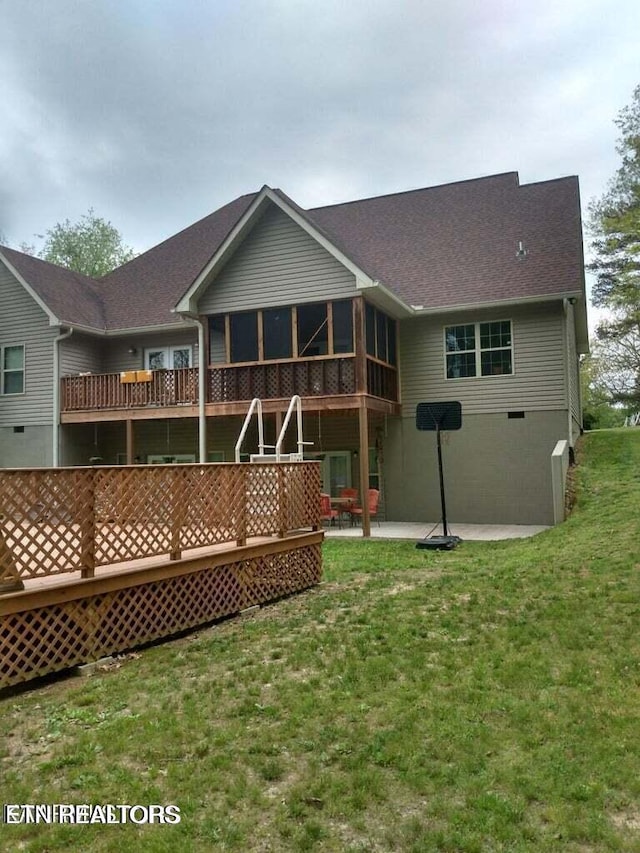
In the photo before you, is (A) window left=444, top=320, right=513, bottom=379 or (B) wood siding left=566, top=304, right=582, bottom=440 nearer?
(A) window left=444, top=320, right=513, bottom=379

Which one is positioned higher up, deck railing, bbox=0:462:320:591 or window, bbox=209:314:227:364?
window, bbox=209:314:227:364

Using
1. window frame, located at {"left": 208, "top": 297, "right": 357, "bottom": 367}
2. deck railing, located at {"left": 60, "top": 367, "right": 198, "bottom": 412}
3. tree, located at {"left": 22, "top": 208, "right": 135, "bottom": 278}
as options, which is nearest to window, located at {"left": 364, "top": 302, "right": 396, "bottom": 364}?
window frame, located at {"left": 208, "top": 297, "right": 357, "bottom": 367}

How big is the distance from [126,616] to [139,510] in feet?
3.05

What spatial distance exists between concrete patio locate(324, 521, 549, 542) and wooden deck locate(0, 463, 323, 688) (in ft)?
16.5

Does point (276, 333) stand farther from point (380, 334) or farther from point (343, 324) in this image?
point (380, 334)

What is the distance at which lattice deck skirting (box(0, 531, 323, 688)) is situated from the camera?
15.4 feet

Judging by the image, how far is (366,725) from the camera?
3625 mm

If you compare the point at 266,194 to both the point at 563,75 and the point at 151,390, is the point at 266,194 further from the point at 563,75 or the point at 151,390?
the point at 563,75

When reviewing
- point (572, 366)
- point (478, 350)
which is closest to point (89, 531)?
point (478, 350)

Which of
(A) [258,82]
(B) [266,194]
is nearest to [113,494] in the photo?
(B) [266,194]

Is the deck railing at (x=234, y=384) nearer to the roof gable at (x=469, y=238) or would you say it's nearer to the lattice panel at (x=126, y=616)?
the roof gable at (x=469, y=238)

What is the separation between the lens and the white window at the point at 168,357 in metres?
17.1

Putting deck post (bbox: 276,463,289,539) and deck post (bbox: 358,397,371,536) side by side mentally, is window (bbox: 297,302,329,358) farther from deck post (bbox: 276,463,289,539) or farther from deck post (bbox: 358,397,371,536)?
deck post (bbox: 276,463,289,539)

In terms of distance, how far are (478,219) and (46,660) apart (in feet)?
51.1
